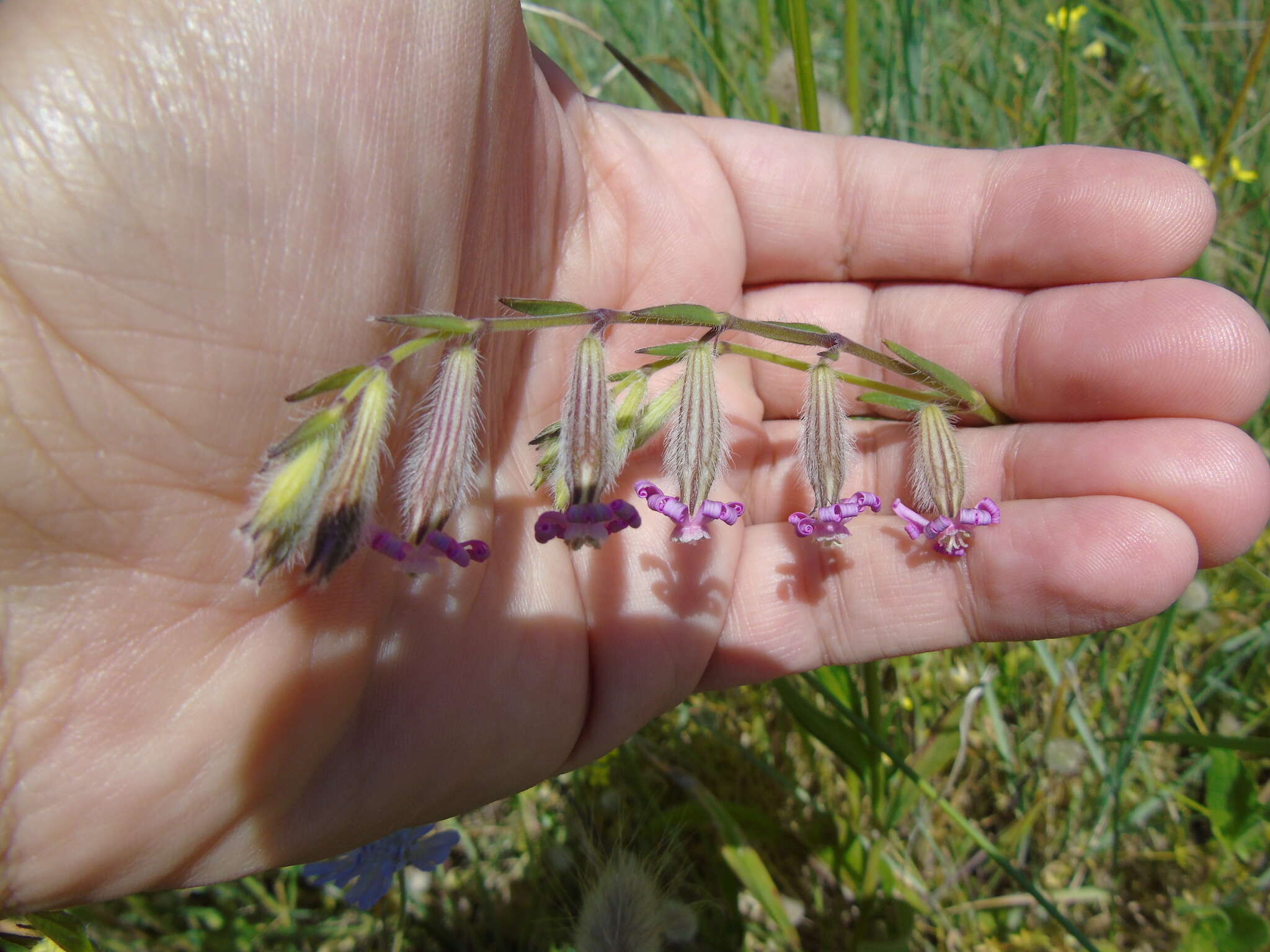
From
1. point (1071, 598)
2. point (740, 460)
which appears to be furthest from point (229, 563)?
point (1071, 598)

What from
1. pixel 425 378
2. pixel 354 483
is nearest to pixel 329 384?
pixel 354 483

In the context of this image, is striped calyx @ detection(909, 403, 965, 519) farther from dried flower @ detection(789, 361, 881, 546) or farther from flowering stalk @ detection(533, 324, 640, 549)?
flowering stalk @ detection(533, 324, 640, 549)

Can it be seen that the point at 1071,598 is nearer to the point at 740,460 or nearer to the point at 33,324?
the point at 740,460

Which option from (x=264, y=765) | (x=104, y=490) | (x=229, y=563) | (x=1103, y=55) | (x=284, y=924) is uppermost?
Answer: (x=1103, y=55)

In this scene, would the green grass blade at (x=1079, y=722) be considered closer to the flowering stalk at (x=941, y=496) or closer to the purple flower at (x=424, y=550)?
the flowering stalk at (x=941, y=496)

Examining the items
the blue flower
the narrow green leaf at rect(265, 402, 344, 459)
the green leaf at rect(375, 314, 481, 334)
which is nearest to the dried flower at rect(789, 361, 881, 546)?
the green leaf at rect(375, 314, 481, 334)

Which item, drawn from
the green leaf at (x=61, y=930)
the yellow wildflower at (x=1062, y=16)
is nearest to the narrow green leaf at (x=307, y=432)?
the green leaf at (x=61, y=930)
